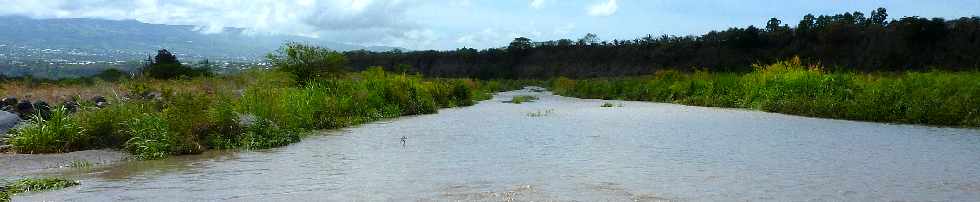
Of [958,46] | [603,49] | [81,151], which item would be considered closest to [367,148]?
[81,151]


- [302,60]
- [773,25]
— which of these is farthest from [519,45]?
[302,60]

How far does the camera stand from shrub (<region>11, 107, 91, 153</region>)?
38.3 ft

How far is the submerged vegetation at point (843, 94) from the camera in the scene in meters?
17.7

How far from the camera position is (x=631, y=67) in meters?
89.2

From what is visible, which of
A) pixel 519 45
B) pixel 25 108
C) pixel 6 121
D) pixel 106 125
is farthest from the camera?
pixel 519 45

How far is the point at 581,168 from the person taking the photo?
34.9ft

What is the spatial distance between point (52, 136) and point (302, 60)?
13.0 m

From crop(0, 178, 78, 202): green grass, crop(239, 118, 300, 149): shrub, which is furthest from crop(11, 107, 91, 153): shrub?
crop(0, 178, 78, 202): green grass

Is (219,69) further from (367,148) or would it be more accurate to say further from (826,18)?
(826,18)

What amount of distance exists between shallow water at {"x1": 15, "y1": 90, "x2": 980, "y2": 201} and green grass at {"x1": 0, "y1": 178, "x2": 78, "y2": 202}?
0.71ft

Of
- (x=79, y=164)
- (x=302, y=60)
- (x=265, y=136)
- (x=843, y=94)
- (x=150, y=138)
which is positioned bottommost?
(x=79, y=164)

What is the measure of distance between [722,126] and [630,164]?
7977mm

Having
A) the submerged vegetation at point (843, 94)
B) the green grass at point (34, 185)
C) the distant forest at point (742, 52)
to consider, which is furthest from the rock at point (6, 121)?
the distant forest at point (742, 52)

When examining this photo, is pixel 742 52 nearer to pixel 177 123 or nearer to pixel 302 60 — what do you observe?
pixel 302 60
